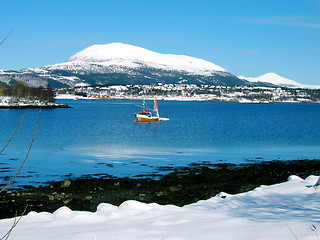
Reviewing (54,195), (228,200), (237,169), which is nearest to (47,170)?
(54,195)

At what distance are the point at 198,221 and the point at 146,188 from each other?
809cm

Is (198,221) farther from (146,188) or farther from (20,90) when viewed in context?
(20,90)

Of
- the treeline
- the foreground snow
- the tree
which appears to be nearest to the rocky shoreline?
the foreground snow

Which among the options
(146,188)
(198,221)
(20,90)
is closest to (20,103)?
(20,90)

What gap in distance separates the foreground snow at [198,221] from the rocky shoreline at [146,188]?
3064 millimetres

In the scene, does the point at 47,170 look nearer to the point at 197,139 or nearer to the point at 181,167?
the point at 181,167

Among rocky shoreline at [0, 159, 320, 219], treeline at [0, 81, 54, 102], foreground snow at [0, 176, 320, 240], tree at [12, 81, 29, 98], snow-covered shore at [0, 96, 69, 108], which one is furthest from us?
treeline at [0, 81, 54, 102]

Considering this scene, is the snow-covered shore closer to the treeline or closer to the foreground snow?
the treeline

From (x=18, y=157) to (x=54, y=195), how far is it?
13.6 meters

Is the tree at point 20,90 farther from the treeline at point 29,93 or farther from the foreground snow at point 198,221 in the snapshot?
the foreground snow at point 198,221

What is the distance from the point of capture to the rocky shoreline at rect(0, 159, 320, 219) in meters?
14.2

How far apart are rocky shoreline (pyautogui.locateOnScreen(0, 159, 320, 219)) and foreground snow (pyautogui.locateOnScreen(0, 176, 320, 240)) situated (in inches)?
121

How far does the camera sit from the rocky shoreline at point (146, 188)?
46.5ft

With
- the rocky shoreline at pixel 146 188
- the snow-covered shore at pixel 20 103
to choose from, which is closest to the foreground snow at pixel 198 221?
the rocky shoreline at pixel 146 188
